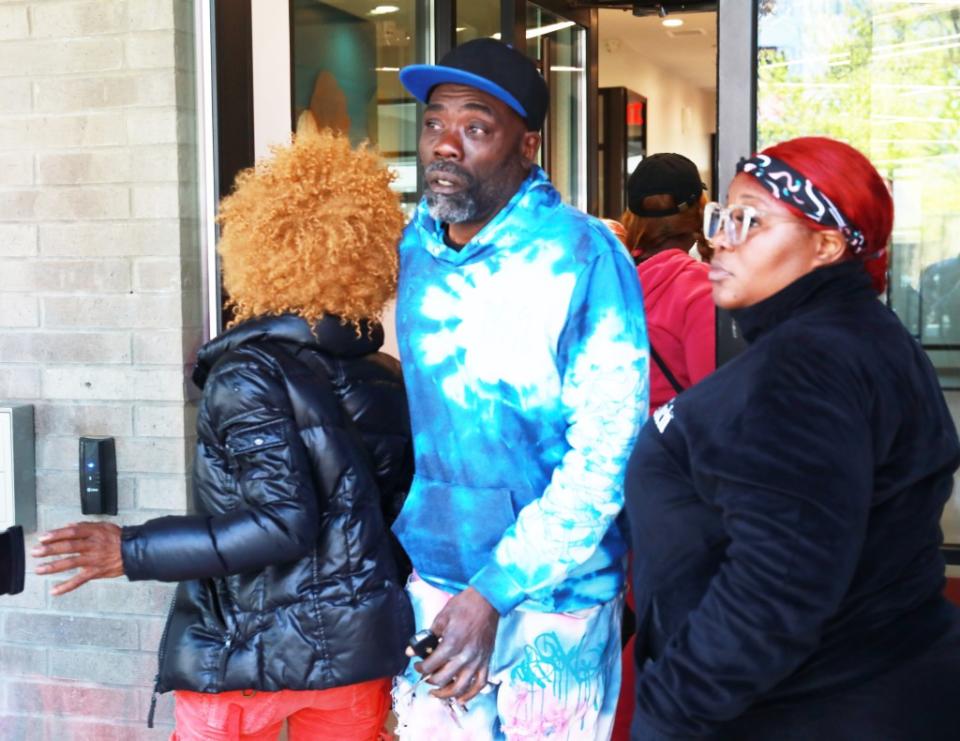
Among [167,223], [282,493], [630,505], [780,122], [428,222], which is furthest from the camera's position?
[167,223]

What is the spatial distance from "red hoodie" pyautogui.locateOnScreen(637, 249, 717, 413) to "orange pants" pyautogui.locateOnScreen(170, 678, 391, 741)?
105 cm

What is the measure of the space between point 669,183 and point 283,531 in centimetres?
165

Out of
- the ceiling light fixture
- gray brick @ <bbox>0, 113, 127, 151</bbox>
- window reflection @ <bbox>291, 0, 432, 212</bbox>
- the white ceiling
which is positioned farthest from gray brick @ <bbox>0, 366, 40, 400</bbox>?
the white ceiling


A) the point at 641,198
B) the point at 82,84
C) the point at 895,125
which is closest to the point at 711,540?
the point at 895,125

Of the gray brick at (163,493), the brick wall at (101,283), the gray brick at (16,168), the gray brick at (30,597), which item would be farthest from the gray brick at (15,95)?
the gray brick at (30,597)

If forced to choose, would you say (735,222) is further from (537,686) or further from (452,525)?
(537,686)

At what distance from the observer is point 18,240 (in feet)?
11.1

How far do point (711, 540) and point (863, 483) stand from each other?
225 millimetres

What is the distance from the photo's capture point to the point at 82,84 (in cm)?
330

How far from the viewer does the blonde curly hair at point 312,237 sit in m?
2.15

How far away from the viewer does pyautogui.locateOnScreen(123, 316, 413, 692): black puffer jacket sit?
209cm

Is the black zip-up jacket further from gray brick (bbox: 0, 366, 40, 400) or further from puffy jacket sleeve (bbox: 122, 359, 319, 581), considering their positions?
gray brick (bbox: 0, 366, 40, 400)

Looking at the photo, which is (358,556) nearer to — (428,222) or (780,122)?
(428,222)

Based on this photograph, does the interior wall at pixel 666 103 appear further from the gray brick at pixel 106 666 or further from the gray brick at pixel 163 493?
the gray brick at pixel 106 666
